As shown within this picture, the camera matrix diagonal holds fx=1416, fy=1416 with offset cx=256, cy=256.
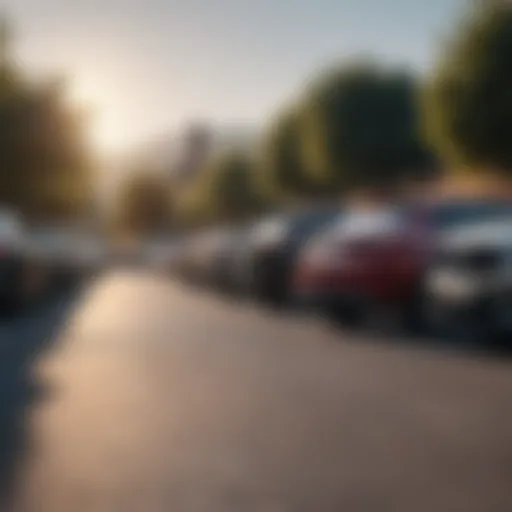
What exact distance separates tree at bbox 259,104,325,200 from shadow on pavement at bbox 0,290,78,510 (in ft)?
86.0

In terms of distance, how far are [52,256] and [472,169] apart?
10.5 m

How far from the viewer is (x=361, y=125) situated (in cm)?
4325

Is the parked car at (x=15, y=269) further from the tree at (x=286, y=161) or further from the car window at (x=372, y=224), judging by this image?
the tree at (x=286, y=161)

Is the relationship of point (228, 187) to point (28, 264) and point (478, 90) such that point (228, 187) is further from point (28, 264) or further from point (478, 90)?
point (28, 264)

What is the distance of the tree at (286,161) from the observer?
49009 millimetres

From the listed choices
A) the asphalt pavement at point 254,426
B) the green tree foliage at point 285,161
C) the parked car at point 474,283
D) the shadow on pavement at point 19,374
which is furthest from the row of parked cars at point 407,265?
the green tree foliage at point 285,161

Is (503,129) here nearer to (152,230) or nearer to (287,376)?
(287,376)

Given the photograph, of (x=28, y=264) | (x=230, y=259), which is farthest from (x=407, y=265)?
(x=230, y=259)

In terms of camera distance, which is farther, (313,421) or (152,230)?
(152,230)

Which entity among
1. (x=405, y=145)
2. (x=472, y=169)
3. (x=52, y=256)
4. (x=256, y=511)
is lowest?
(x=256, y=511)

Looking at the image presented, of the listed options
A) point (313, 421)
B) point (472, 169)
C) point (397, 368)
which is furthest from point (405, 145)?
point (313, 421)

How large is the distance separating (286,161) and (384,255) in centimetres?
3451

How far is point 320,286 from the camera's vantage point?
17172 mm

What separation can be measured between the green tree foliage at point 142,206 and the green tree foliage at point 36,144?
278 ft
